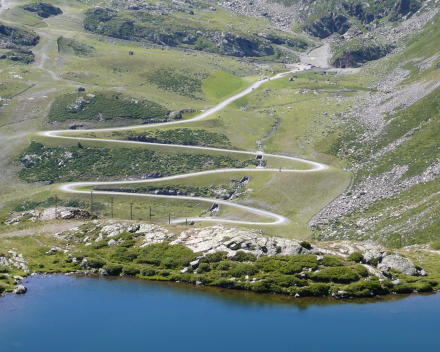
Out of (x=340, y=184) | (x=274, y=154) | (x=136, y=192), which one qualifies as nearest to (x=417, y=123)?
(x=340, y=184)

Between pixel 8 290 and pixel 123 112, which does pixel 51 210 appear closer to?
pixel 8 290

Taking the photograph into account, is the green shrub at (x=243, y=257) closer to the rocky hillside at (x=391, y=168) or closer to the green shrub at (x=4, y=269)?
the green shrub at (x=4, y=269)

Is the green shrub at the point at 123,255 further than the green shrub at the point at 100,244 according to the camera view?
No

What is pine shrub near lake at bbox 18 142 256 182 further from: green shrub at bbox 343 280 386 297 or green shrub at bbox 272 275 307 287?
green shrub at bbox 343 280 386 297

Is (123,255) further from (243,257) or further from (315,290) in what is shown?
(315,290)

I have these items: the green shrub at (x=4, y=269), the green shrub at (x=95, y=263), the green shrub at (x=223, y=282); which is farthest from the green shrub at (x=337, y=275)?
the green shrub at (x=4, y=269)

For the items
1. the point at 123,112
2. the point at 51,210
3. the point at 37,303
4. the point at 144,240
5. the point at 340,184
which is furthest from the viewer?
the point at 123,112
